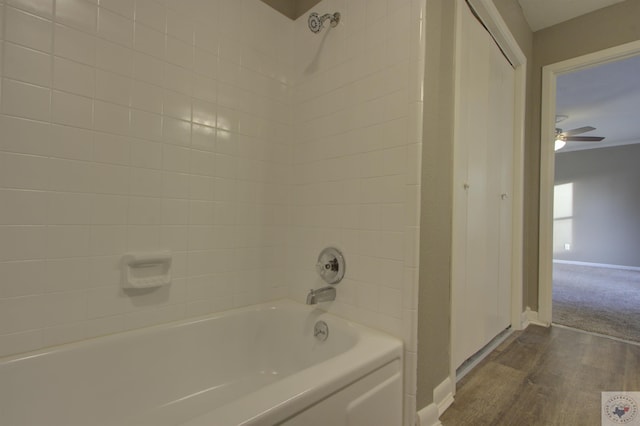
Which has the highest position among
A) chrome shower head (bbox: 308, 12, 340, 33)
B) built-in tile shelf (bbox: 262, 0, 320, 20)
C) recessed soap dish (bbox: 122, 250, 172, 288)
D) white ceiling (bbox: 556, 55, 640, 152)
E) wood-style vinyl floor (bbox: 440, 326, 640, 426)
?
white ceiling (bbox: 556, 55, 640, 152)

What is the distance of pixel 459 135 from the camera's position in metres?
1.50

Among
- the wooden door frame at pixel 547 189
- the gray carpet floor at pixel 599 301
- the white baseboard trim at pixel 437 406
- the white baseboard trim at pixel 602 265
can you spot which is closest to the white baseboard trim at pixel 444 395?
the white baseboard trim at pixel 437 406

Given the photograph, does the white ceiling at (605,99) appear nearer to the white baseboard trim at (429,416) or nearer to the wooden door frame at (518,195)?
the wooden door frame at (518,195)

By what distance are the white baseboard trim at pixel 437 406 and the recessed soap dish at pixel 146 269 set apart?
1.22 meters

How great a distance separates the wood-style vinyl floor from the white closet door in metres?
0.15

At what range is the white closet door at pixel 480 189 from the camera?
1.54m

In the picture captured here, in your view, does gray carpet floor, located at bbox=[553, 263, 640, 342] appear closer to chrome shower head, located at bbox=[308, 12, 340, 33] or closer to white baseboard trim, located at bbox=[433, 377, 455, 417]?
white baseboard trim, located at bbox=[433, 377, 455, 417]

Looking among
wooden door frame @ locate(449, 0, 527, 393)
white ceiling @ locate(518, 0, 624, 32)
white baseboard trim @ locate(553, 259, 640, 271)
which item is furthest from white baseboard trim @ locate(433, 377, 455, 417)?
white baseboard trim @ locate(553, 259, 640, 271)

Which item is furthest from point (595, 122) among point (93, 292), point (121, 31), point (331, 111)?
point (93, 292)

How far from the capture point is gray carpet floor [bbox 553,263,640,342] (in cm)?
239

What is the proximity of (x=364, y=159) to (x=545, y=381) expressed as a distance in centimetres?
162

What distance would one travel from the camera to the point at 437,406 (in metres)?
1.30

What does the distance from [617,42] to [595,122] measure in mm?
3040

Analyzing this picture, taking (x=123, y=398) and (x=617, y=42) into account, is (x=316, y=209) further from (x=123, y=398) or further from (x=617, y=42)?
(x=617, y=42)
